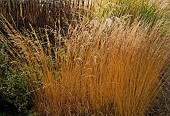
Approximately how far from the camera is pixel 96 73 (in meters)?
2.93

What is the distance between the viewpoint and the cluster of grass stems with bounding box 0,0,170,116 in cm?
293

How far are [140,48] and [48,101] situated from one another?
36.6 inches

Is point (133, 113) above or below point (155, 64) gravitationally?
below

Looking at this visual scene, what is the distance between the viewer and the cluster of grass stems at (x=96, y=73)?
115 inches

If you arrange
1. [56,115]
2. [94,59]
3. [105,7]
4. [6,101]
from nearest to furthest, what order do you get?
[94,59], [56,115], [6,101], [105,7]

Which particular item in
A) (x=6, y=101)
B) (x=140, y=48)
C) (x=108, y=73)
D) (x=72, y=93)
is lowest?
(x=6, y=101)

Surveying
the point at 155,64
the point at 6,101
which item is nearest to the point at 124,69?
the point at 155,64

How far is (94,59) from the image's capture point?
289cm

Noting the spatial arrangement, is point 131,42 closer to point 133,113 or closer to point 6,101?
point 133,113

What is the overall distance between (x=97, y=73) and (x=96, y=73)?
0.04 ft

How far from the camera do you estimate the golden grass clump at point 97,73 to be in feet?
9.62

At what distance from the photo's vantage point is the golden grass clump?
293cm

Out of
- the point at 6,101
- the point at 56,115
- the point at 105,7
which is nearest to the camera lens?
the point at 56,115

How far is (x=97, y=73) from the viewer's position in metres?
2.93
